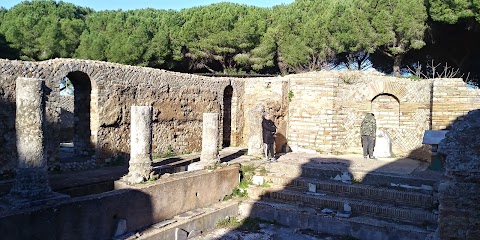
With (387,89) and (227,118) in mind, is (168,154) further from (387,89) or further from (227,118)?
(387,89)

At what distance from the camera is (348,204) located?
7.46 metres

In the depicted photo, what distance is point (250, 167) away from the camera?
934 centimetres

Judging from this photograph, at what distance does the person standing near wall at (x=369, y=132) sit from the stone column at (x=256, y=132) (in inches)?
114

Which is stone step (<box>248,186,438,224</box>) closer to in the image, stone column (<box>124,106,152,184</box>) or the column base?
stone column (<box>124,106,152,184</box>)

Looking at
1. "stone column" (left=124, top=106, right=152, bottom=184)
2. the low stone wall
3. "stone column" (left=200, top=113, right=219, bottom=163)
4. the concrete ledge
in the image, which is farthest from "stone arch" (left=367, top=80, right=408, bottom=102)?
"stone column" (left=124, top=106, right=152, bottom=184)

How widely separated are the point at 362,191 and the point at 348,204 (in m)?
0.61

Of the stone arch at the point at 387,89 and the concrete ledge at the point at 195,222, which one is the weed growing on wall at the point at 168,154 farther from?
the stone arch at the point at 387,89

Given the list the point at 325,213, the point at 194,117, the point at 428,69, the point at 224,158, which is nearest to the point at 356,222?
the point at 325,213

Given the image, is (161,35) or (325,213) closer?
(325,213)

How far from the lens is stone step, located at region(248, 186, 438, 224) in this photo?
6820mm

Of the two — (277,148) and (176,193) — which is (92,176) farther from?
(277,148)

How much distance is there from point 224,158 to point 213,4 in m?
20.6

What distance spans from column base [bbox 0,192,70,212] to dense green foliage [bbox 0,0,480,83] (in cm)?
1788

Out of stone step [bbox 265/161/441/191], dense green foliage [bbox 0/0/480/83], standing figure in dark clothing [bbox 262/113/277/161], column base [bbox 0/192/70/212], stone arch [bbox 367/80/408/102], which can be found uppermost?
dense green foliage [bbox 0/0/480/83]
